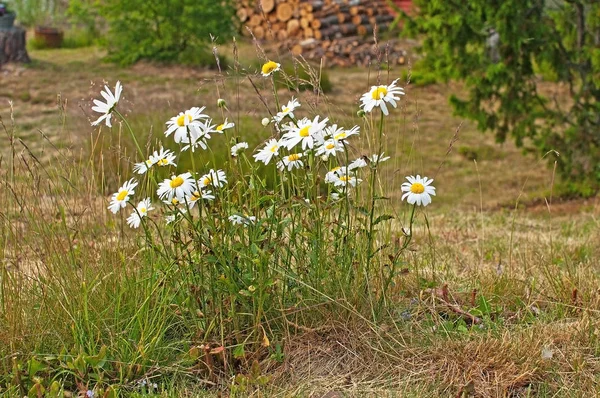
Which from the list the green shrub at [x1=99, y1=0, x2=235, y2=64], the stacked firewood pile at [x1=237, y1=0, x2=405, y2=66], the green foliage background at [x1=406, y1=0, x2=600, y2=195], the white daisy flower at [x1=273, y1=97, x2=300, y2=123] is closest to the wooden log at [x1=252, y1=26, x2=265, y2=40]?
the stacked firewood pile at [x1=237, y1=0, x2=405, y2=66]

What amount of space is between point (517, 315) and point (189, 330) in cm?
122

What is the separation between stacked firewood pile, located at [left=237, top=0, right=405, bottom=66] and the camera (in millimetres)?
13992

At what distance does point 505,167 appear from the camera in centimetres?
894

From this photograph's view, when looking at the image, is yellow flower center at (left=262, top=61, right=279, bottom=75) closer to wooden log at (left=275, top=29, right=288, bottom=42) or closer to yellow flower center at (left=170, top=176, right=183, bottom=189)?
yellow flower center at (left=170, top=176, right=183, bottom=189)

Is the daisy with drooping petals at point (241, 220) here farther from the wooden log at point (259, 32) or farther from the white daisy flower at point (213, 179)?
the wooden log at point (259, 32)

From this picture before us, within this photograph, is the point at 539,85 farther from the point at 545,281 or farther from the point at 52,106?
the point at 545,281

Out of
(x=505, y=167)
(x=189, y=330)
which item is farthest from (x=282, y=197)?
(x=505, y=167)

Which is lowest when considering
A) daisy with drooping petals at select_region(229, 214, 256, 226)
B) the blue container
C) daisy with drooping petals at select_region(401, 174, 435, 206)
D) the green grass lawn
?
the blue container

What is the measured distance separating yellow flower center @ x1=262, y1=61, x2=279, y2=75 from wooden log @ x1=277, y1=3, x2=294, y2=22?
12284 millimetres

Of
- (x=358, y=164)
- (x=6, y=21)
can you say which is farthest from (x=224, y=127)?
(x=6, y=21)

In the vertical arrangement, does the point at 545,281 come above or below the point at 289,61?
above

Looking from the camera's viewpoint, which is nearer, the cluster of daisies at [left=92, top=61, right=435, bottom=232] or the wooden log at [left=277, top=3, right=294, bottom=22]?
the cluster of daisies at [left=92, top=61, right=435, bottom=232]

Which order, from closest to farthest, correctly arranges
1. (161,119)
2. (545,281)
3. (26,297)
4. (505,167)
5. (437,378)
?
(437,378) → (26,297) → (545,281) → (161,119) → (505,167)

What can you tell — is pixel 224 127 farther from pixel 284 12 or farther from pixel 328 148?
pixel 284 12
